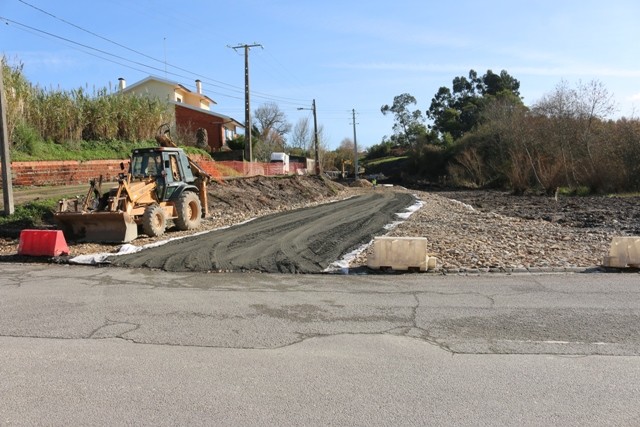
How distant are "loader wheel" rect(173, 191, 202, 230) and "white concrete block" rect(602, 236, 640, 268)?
11.4m

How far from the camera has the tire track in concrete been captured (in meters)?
11.1

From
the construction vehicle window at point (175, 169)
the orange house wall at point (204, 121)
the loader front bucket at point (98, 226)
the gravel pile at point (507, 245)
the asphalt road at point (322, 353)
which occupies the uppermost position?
the orange house wall at point (204, 121)

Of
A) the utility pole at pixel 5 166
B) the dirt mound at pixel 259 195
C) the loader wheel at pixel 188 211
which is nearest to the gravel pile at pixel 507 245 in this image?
the loader wheel at pixel 188 211

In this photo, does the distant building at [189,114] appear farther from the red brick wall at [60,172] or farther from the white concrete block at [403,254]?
the white concrete block at [403,254]

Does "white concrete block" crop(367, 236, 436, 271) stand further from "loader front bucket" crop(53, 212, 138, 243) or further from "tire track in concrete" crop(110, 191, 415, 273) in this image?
"loader front bucket" crop(53, 212, 138, 243)

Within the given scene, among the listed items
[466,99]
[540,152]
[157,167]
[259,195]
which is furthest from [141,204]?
[466,99]

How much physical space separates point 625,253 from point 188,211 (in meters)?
12.0

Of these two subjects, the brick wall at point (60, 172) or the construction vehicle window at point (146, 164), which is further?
the brick wall at point (60, 172)

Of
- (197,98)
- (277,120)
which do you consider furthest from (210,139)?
(277,120)

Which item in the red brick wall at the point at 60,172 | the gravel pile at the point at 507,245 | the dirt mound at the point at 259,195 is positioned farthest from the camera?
the dirt mound at the point at 259,195

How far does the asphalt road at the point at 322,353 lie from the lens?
13.9 feet

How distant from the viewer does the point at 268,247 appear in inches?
522

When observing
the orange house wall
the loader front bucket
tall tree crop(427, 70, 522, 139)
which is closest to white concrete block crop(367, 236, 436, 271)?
the loader front bucket

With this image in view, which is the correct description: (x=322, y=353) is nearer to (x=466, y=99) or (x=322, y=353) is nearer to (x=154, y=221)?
(x=154, y=221)
